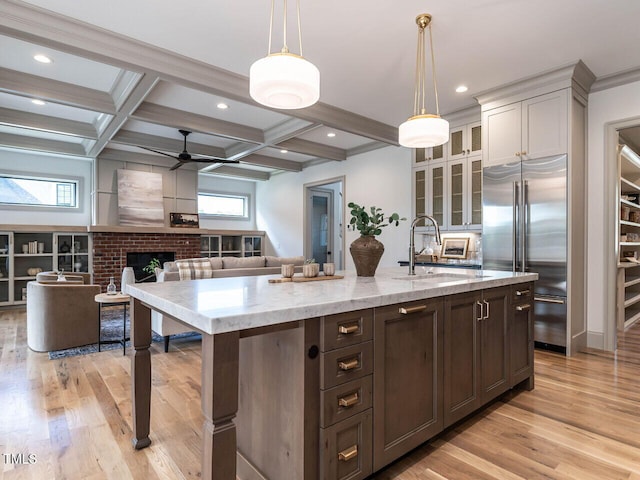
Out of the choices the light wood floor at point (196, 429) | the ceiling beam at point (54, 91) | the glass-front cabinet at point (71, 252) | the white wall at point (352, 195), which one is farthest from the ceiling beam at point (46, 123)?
the white wall at point (352, 195)

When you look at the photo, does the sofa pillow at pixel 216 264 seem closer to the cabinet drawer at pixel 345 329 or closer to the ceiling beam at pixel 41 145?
the cabinet drawer at pixel 345 329

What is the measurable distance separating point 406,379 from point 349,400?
39 cm

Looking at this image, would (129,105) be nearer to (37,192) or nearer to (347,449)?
(37,192)

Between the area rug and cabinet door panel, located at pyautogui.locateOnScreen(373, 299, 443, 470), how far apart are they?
2868mm

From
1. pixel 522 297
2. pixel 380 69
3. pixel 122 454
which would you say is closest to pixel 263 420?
pixel 122 454

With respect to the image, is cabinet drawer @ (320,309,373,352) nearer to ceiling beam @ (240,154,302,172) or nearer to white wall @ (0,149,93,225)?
ceiling beam @ (240,154,302,172)

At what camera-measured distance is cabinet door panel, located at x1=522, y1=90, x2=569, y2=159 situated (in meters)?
3.47

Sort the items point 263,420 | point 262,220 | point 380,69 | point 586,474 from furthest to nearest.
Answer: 1. point 262,220
2. point 380,69
3. point 586,474
4. point 263,420

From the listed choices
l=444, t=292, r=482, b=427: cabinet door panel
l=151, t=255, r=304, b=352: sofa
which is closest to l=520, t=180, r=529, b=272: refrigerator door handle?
l=444, t=292, r=482, b=427: cabinet door panel

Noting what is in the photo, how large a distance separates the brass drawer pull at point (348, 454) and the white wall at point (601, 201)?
3.43 meters

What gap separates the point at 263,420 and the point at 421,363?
0.79 m

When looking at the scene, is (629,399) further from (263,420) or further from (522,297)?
(263,420)

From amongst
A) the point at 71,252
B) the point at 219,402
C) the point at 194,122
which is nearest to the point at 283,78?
the point at 219,402

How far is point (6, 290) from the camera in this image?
5.99m
